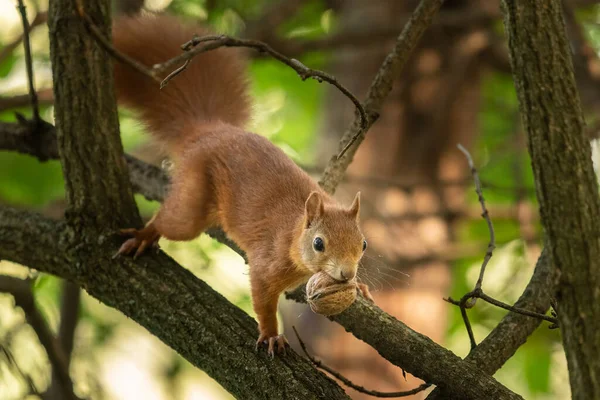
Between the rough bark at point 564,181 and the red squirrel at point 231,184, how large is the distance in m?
0.78

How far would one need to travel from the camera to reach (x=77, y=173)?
249 centimetres

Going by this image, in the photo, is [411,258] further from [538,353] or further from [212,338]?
[212,338]

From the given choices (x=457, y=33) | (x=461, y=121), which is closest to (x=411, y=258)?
(x=461, y=121)

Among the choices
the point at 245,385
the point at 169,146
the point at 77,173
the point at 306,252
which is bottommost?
the point at 245,385

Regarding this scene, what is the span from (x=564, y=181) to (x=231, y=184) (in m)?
1.55

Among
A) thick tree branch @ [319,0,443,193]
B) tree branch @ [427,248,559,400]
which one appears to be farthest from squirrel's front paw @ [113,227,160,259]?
tree branch @ [427,248,559,400]

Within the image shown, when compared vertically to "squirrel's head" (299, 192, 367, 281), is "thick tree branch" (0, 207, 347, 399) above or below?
below

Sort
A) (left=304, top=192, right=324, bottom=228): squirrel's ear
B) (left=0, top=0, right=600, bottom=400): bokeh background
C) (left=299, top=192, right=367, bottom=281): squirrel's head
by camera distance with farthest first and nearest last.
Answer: (left=0, top=0, right=600, bottom=400): bokeh background
(left=304, top=192, right=324, bottom=228): squirrel's ear
(left=299, top=192, right=367, bottom=281): squirrel's head

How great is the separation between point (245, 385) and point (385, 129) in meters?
3.50

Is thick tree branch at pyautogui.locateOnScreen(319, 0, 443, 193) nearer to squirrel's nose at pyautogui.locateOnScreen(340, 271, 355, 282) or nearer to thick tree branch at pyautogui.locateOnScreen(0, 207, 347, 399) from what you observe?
squirrel's nose at pyautogui.locateOnScreen(340, 271, 355, 282)

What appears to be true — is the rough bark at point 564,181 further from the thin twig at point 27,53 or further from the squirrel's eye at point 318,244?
the thin twig at point 27,53

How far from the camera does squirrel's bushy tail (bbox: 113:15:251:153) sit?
3180 mm

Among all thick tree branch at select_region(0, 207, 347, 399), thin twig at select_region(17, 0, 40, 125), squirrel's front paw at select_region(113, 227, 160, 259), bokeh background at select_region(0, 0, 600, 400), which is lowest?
thick tree branch at select_region(0, 207, 347, 399)

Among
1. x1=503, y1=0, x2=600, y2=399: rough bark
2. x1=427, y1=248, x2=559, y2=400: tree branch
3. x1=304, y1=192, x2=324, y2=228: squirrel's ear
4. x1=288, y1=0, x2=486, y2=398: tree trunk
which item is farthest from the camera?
x1=288, y1=0, x2=486, y2=398: tree trunk
